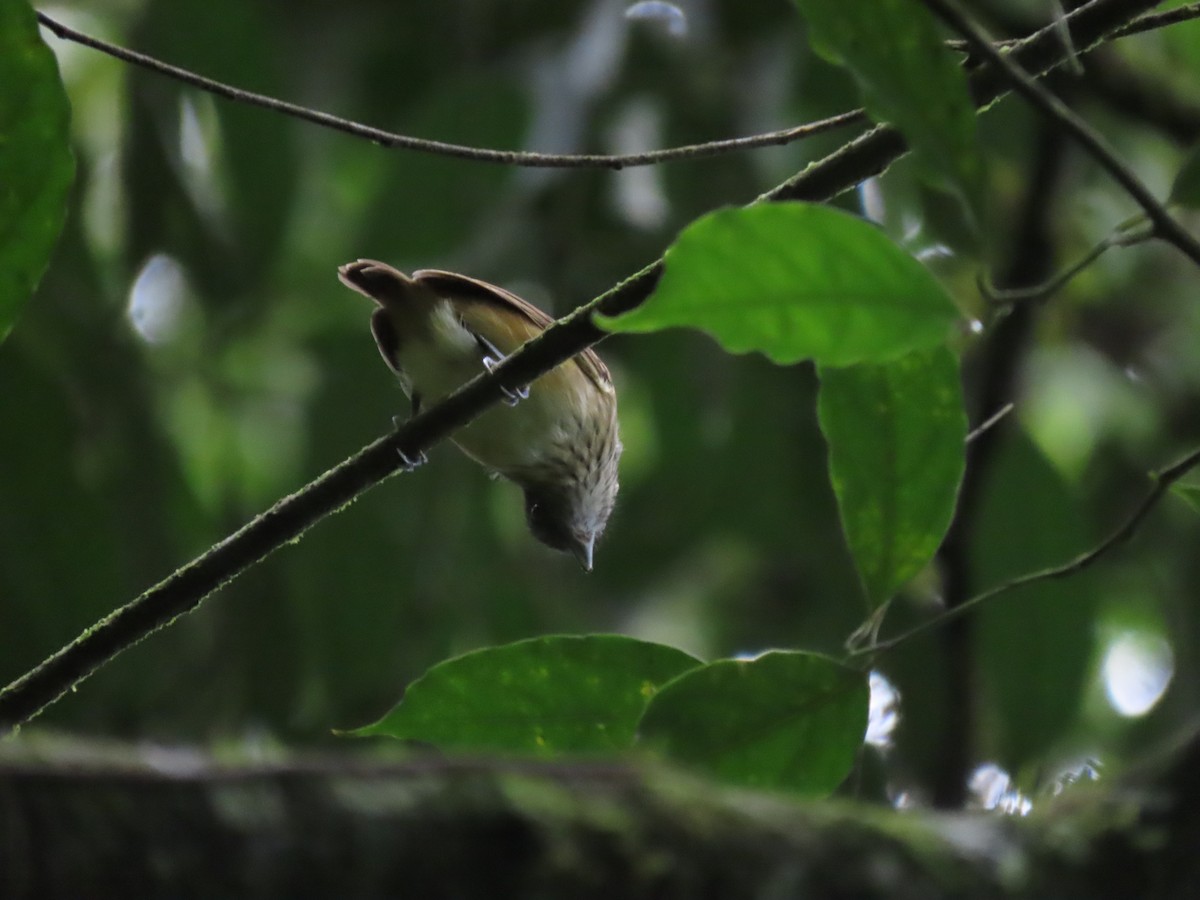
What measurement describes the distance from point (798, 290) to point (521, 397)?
1895 mm

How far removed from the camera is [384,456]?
2047mm

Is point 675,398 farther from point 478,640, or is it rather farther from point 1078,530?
point 1078,530

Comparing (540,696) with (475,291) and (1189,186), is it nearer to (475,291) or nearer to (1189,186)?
(1189,186)

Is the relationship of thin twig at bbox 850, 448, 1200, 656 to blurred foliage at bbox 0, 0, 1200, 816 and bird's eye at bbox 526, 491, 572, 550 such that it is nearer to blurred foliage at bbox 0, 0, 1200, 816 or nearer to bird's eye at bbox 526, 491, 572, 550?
blurred foliage at bbox 0, 0, 1200, 816

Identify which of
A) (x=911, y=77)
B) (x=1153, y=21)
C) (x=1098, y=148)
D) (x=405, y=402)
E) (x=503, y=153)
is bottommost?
(x=1098, y=148)

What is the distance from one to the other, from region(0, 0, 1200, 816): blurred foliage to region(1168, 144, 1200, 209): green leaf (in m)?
1.85

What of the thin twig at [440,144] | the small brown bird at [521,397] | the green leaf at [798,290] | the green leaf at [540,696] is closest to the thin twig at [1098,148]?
the green leaf at [798,290]

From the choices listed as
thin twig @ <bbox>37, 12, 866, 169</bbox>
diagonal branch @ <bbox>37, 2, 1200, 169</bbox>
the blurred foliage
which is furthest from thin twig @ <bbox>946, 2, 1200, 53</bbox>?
the blurred foliage

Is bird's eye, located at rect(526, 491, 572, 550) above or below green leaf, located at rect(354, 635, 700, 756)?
above

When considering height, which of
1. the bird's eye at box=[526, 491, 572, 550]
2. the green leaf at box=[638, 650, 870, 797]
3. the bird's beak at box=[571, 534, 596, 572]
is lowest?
the green leaf at box=[638, 650, 870, 797]

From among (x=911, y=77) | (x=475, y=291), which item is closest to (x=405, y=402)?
(x=475, y=291)

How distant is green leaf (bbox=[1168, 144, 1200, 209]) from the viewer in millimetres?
1587

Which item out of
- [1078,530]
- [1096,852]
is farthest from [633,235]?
[1096,852]

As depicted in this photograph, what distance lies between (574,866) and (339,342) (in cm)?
364
